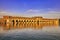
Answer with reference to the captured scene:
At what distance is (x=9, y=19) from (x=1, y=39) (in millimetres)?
69908

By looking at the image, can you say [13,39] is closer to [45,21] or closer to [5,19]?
[5,19]

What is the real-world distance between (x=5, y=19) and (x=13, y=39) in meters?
69.5

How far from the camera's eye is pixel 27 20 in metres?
98.3

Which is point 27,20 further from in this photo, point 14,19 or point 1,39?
point 1,39

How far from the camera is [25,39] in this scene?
800 inches

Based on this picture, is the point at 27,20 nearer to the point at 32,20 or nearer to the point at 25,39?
the point at 32,20

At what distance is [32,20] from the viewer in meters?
98.5

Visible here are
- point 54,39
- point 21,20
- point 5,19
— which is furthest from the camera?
point 21,20

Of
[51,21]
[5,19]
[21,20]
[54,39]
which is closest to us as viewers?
[54,39]

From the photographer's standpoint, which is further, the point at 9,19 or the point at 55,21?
the point at 55,21

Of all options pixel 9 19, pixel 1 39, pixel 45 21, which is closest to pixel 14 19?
pixel 9 19

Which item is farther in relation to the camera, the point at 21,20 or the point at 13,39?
the point at 21,20

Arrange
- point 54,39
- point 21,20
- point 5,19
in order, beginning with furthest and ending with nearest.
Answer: point 21,20, point 5,19, point 54,39

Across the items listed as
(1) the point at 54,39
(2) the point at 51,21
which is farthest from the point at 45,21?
(1) the point at 54,39
